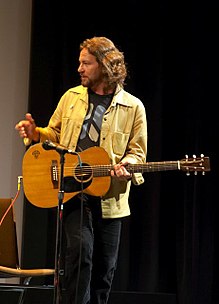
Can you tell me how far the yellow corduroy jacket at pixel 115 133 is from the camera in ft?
11.5

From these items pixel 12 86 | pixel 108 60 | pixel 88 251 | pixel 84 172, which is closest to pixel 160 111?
pixel 12 86

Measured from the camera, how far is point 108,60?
11.9ft

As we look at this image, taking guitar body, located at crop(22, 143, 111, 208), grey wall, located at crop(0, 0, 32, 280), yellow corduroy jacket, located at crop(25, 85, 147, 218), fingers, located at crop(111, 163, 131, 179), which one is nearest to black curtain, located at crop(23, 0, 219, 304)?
grey wall, located at crop(0, 0, 32, 280)

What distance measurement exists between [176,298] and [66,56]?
197 cm

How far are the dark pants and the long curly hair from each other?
682 mm

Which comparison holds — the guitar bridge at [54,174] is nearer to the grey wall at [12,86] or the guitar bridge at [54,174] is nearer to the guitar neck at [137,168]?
the guitar neck at [137,168]

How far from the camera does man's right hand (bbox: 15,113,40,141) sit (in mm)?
3471

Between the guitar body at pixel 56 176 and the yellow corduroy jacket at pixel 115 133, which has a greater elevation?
the yellow corduroy jacket at pixel 115 133

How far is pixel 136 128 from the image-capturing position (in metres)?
3.64

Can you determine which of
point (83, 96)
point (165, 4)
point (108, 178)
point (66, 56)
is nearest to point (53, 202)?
point (108, 178)

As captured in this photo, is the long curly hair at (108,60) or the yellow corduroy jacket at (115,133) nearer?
the yellow corduroy jacket at (115,133)

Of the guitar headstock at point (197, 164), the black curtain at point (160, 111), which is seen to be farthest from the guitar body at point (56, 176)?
the black curtain at point (160, 111)

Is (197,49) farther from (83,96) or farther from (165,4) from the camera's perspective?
(83,96)

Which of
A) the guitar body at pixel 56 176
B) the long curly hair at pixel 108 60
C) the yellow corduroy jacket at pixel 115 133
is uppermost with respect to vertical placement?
the long curly hair at pixel 108 60
